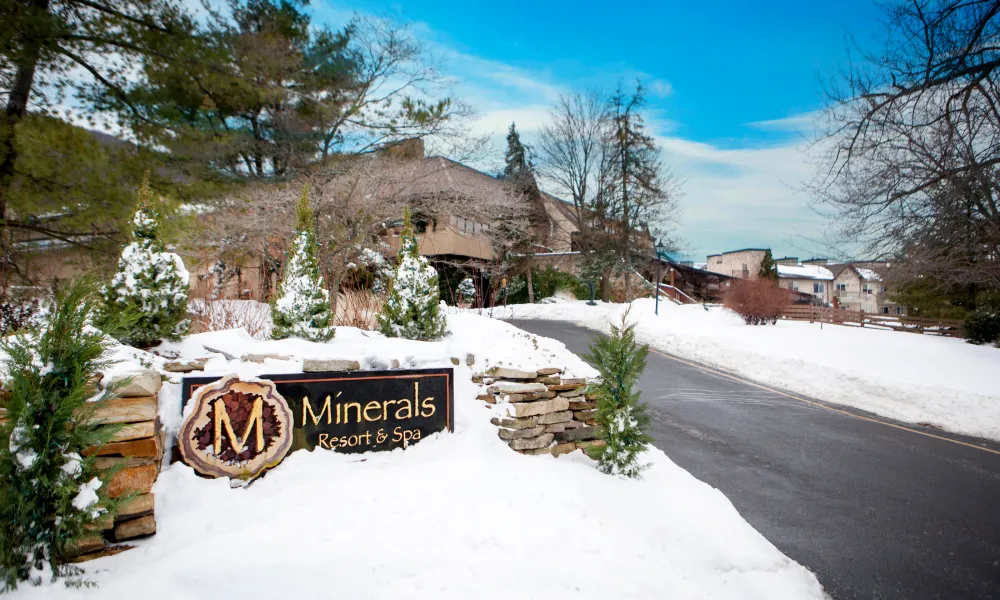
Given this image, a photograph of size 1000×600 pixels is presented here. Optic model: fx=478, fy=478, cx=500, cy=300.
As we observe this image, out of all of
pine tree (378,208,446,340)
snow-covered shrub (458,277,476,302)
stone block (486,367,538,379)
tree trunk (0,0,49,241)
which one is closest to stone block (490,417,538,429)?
stone block (486,367,538,379)

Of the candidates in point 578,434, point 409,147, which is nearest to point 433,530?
point 578,434

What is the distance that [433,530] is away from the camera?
10.2 feet

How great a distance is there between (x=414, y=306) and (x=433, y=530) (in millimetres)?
2789

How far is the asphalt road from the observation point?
3.56 metres

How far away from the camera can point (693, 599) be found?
2.82 metres

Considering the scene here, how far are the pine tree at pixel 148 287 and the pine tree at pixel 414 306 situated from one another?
6.70 ft

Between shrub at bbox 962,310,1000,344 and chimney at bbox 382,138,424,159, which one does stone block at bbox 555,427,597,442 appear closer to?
chimney at bbox 382,138,424,159

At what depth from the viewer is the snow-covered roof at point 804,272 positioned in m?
52.4

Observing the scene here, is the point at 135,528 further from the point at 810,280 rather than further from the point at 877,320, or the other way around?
the point at 810,280

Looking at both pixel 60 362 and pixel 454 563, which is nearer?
pixel 60 362

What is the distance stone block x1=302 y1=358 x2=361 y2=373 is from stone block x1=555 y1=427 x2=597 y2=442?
6.96ft

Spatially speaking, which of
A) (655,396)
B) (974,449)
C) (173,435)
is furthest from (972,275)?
(173,435)

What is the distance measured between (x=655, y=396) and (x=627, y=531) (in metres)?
5.70

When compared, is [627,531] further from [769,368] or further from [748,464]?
[769,368]
